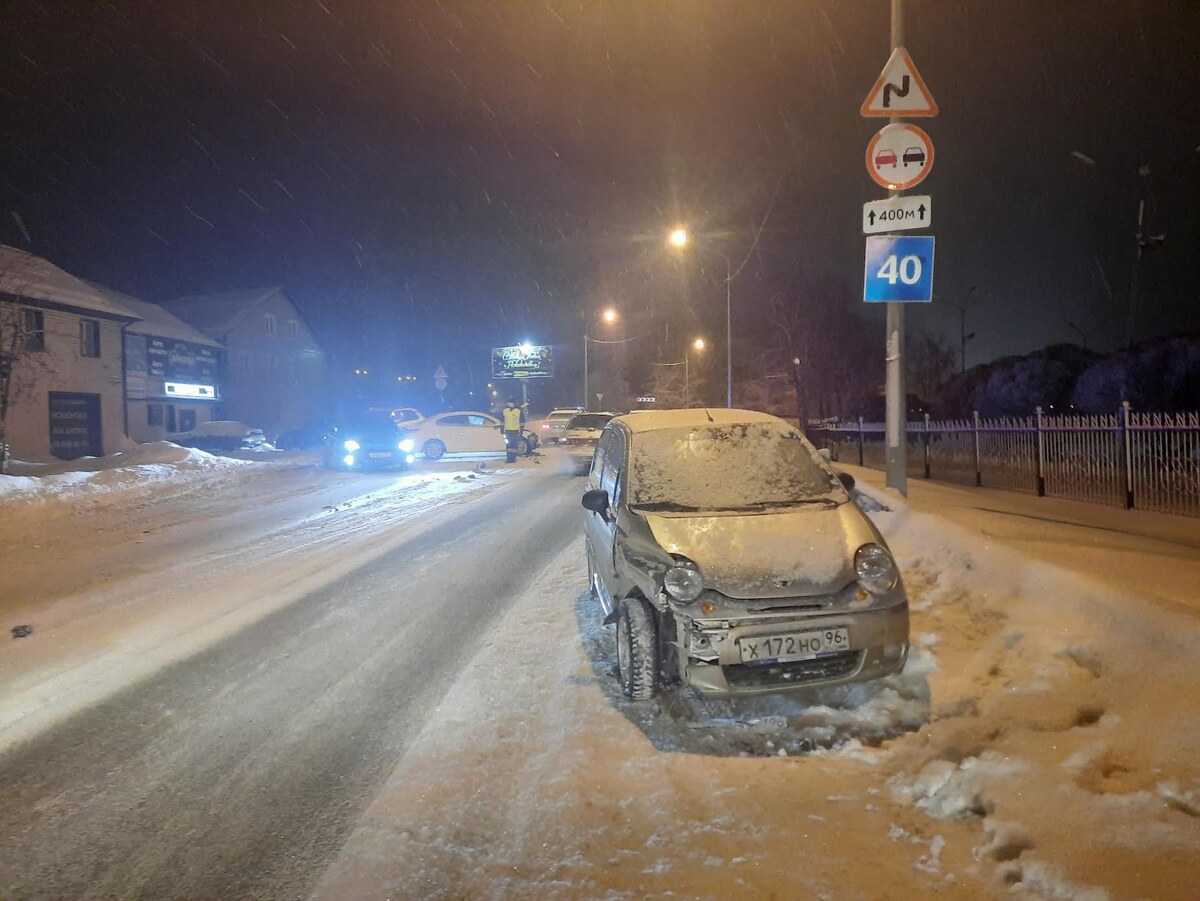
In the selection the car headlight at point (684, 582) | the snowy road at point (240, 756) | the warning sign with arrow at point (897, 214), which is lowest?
the snowy road at point (240, 756)

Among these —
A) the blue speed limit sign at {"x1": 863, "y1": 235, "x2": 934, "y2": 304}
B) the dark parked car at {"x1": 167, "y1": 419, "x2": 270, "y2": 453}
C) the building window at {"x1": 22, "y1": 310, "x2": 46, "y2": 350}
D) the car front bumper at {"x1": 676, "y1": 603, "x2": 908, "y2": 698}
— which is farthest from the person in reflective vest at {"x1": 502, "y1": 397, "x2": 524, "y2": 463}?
the car front bumper at {"x1": 676, "y1": 603, "x2": 908, "y2": 698}

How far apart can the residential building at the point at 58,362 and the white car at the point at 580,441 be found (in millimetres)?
17592

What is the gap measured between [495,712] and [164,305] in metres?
54.8

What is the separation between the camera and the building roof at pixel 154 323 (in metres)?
38.2

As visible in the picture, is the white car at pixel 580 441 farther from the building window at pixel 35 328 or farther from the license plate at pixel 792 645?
the building window at pixel 35 328

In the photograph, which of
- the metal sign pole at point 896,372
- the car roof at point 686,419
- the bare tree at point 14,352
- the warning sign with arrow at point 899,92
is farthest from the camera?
the bare tree at point 14,352

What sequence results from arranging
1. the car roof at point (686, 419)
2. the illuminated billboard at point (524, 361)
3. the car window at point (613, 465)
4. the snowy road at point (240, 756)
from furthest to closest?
the illuminated billboard at point (524, 361) < the car roof at point (686, 419) < the car window at point (613, 465) < the snowy road at point (240, 756)

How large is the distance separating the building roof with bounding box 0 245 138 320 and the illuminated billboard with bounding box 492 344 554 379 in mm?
24920

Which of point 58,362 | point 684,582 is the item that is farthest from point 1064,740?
point 58,362

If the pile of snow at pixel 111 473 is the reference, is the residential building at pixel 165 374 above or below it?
above

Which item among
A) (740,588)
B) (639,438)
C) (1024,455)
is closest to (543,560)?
(639,438)

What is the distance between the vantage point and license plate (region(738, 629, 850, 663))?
164 inches

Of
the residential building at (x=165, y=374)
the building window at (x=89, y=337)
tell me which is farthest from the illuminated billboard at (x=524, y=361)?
the building window at (x=89, y=337)

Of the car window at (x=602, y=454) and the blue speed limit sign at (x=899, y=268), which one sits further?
the blue speed limit sign at (x=899, y=268)
